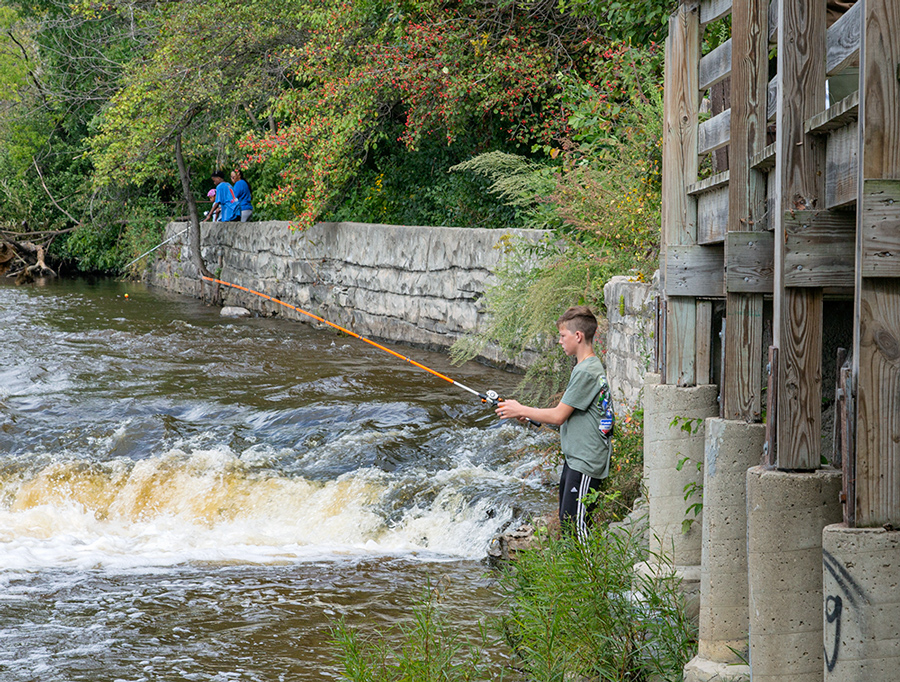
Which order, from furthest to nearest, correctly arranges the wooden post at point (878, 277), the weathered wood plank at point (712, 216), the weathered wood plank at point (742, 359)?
the weathered wood plank at point (712, 216) < the weathered wood plank at point (742, 359) < the wooden post at point (878, 277)

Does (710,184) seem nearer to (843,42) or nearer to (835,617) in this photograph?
(843,42)

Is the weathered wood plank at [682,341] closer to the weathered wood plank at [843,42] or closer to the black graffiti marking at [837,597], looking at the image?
the weathered wood plank at [843,42]

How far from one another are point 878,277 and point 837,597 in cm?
83

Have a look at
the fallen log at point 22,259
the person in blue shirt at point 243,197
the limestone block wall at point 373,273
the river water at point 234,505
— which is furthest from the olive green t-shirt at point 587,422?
the fallen log at point 22,259

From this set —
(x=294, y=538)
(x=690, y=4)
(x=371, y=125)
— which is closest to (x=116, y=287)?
(x=371, y=125)

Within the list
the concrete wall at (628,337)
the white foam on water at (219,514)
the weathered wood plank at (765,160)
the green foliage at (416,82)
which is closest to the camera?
the weathered wood plank at (765,160)

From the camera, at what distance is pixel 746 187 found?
12.2 feet

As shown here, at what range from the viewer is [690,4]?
459cm

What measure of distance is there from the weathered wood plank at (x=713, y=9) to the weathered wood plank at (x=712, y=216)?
2.67ft

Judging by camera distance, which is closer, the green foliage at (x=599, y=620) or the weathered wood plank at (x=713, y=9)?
the green foliage at (x=599, y=620)

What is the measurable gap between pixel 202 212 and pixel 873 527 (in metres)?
22.3

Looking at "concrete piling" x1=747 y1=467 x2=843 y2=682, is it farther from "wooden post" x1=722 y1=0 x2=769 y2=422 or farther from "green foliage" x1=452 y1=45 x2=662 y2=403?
"green foliage" x1=452 y1=45 x2=662 y2=403

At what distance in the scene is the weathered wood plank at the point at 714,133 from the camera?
4367mm

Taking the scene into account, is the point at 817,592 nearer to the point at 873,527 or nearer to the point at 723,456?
the point at 873,527
